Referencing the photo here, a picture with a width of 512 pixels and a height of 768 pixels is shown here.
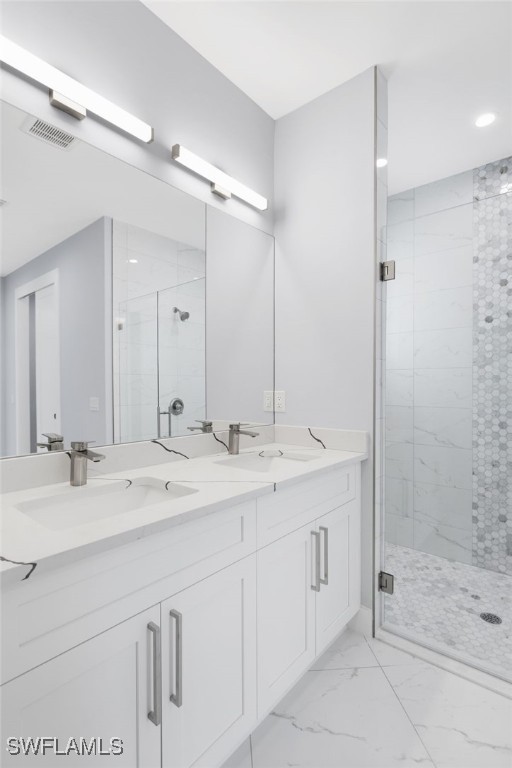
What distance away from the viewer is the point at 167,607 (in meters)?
0.93

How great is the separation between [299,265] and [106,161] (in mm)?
1052

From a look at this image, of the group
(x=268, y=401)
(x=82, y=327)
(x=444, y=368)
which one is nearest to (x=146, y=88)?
(x=82, y=327)

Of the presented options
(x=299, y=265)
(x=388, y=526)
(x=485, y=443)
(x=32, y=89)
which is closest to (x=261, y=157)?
(x=299, y=265)

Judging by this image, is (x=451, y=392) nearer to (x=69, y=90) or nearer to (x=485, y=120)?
(x=485, y=120)

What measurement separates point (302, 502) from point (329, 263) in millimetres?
1187

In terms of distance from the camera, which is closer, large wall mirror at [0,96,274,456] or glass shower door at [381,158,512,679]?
large wall mirror at [0,96,274,456]

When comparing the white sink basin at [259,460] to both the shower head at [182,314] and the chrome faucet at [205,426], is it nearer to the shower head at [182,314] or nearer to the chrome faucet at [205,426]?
the chrome faucet at [205,426]

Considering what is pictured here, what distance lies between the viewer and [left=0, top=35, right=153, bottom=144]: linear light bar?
1130 mm

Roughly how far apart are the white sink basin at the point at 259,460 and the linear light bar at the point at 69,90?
131cm

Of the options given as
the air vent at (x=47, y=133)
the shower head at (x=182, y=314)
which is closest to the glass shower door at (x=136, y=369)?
the shower head at (x=182, y=314)

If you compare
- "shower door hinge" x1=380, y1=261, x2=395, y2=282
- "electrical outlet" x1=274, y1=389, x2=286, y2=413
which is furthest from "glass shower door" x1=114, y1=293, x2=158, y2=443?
"shower door hinge" x1=380, y1=261, x2=395, y2=282

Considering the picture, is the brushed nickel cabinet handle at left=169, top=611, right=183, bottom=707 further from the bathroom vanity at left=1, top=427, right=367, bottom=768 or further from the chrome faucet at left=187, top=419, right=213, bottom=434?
the chrome faucet at left=187, top=419, right=213, bottom=434

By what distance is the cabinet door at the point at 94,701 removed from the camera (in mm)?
698

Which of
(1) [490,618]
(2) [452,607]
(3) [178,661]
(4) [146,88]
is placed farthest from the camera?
(2) [452,607]
